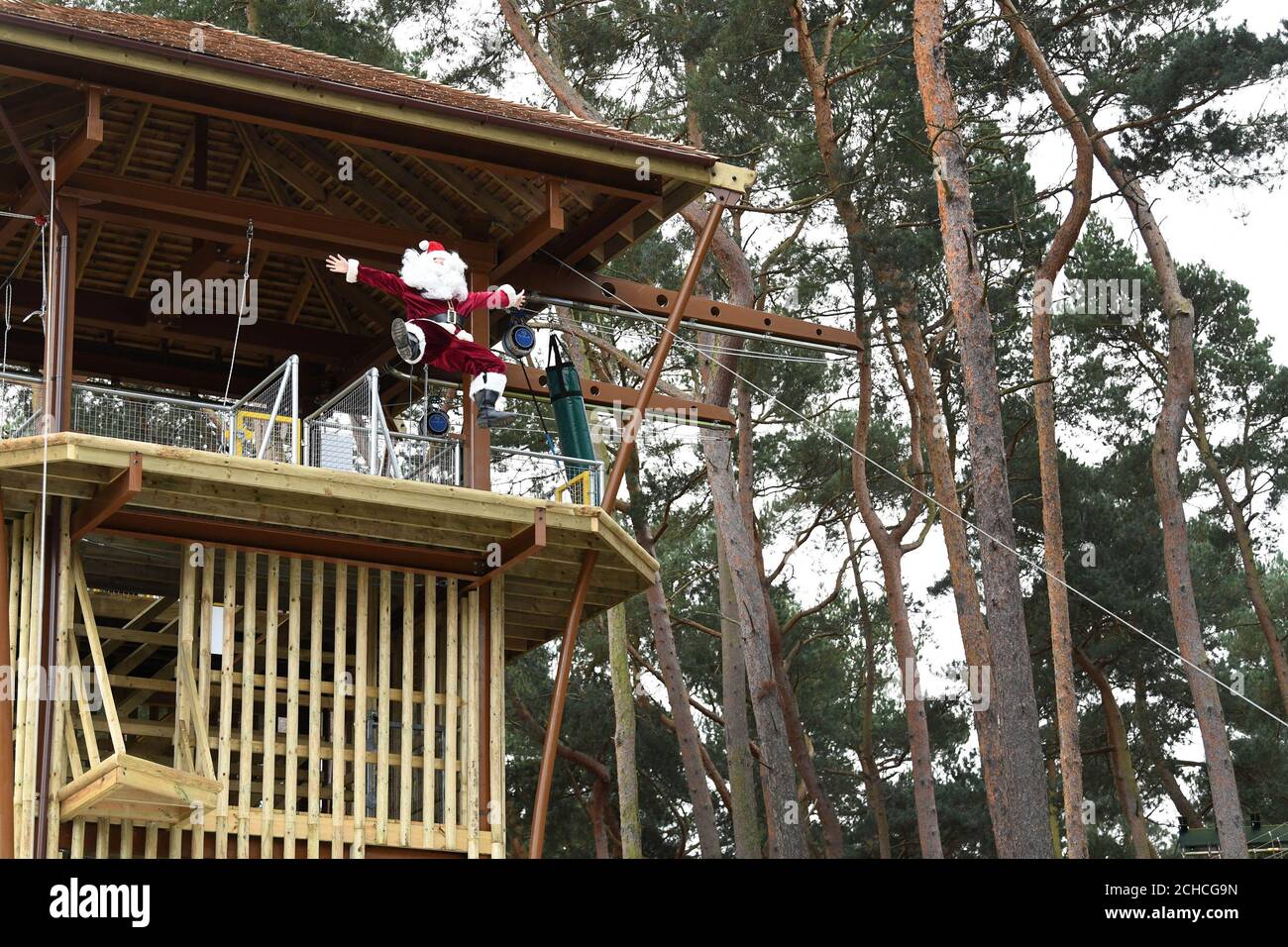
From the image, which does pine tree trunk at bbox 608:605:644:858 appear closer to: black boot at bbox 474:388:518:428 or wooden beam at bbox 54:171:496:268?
wooden beam at bbox 54:171:496:268

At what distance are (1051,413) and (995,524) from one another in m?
9.17

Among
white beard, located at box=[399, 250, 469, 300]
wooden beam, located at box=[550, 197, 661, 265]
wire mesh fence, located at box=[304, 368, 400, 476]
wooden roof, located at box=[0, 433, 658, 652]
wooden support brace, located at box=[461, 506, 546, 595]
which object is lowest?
wooden support brace, located at box=[461, 506, 546, 595]

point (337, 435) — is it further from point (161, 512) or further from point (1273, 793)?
point (1273, 793)

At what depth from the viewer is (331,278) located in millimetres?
20234

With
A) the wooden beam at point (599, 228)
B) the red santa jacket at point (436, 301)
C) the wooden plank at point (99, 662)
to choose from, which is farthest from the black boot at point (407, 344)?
the wooden plank at point (99, 662)

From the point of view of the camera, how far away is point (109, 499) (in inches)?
572

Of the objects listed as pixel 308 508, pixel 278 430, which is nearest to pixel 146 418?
pixel 278 430

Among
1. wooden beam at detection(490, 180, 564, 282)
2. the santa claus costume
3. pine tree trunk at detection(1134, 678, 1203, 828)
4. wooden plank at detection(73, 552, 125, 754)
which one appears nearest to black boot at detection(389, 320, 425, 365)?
the santa claus costume

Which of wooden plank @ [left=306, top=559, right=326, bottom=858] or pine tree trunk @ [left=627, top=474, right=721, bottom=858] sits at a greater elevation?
pine tree trunk @ [left=627, top=474, right=721, bottom=858]

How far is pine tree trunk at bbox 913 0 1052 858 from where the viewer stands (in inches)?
782

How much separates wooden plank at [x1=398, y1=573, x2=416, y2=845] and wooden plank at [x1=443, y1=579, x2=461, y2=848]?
350 mm

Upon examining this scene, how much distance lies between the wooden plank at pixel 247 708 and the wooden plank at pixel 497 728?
2288 millimetres
